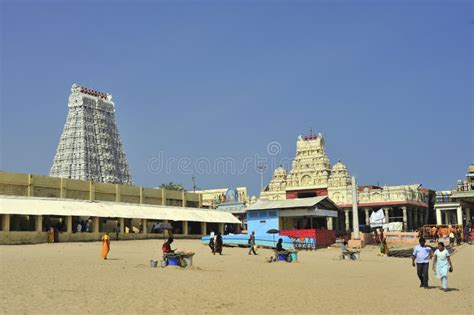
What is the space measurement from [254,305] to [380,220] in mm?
35282

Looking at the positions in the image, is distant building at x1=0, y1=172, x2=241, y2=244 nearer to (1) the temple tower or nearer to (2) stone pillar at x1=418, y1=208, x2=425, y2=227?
(1) the temple tower

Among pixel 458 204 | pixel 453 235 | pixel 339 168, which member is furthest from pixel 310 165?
pixel 453 235

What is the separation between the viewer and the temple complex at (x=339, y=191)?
65.7 metres

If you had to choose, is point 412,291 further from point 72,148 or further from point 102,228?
point 72,148

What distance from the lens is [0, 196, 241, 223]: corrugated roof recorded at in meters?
33.6

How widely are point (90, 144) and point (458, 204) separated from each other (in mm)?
55956

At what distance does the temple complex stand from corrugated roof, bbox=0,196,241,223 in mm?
20305

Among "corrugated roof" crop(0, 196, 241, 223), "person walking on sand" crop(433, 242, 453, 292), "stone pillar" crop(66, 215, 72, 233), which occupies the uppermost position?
"corrugated roof" crop(0, 196, 241, 223)

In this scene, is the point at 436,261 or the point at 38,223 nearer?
the point at 436,261

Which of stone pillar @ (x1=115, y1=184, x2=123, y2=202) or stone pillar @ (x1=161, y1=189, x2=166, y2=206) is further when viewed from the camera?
stone pillar @ (x1=161, y1=189, x2=166, y2=206)

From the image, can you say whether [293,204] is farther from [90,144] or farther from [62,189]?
[90,144]

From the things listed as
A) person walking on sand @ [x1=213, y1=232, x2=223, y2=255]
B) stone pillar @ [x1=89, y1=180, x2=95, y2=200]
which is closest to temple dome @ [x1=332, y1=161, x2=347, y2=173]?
stone pillar @ [x1=89, y1=180, x2=95, y2=200]

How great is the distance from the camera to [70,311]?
11328 mm

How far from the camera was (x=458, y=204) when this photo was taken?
212 ft
